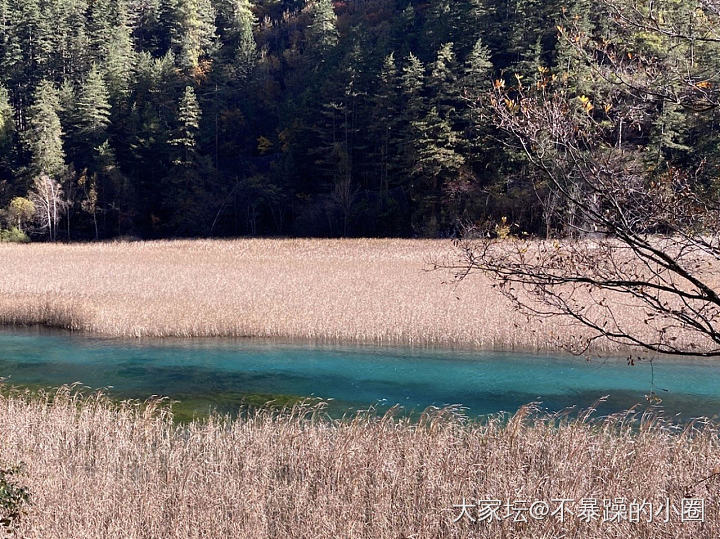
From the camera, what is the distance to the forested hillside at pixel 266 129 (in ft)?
167

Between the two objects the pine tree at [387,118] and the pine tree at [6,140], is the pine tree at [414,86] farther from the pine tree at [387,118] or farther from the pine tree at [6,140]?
the pine tree at [6,140]

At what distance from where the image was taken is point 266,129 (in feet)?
233

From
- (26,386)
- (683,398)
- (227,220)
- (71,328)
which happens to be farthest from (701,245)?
(227,220)

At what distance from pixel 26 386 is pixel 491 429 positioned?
10.9 m

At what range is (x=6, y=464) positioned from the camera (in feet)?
26.5

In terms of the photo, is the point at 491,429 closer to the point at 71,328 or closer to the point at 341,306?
the point at 341,306

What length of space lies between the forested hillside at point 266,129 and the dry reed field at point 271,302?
58.6 feet

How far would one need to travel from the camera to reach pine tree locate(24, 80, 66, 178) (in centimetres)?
5906

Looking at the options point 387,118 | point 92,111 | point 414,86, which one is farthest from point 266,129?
point 414,86

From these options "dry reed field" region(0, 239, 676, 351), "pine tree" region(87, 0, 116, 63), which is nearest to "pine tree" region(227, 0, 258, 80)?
"pine tree" region(87, 0, 116, 63)

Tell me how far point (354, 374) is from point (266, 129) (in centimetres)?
5742

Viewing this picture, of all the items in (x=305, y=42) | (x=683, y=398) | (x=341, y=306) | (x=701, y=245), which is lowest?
(x=683, y=398)

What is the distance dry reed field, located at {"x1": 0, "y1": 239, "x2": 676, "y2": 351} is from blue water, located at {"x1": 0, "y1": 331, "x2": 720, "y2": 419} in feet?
3.04

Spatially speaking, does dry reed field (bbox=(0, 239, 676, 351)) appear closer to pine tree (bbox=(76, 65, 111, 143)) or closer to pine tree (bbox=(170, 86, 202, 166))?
pine tree (bbox=(170, 86, 202, 166))
